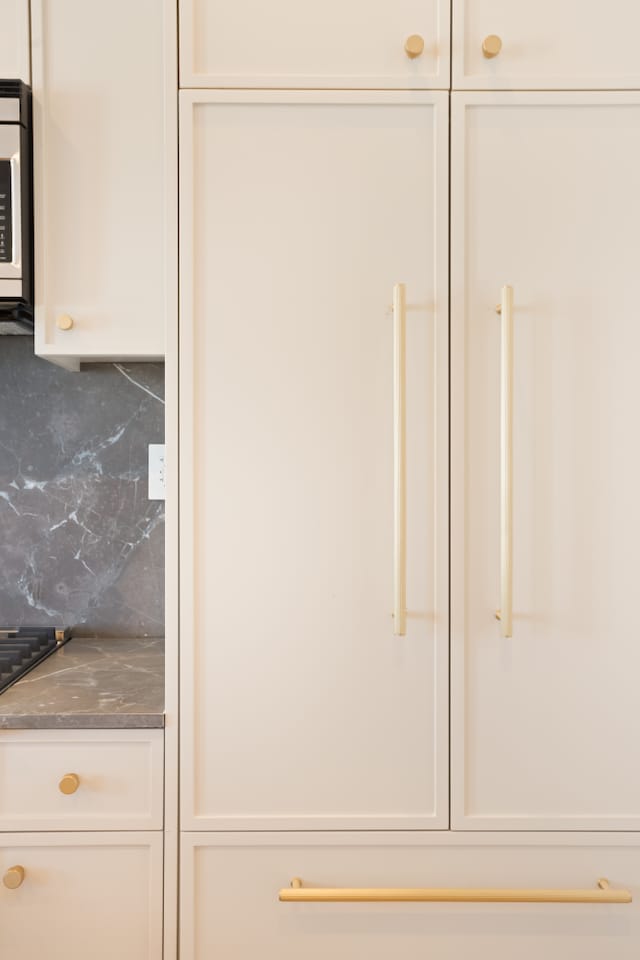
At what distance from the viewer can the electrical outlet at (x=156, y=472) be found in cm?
166

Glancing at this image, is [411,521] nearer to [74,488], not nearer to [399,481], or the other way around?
[399,481]

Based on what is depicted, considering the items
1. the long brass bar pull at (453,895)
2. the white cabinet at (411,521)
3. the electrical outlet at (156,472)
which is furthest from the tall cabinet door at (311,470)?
the electrical outlet at (156,472)

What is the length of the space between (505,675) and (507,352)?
1.84 ft

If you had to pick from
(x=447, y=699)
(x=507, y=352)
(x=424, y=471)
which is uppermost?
(x=507, y=352)

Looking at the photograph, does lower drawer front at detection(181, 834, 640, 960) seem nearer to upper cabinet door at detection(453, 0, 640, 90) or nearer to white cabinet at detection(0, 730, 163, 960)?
white cabinet at detection(0, 730, 163, 960)

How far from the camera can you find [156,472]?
166 centimetres

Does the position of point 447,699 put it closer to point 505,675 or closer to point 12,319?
point 505,675

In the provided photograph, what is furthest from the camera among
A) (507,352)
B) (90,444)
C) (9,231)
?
(90,444)

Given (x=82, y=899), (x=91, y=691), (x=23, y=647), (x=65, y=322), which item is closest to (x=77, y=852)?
(x=82, y=899)

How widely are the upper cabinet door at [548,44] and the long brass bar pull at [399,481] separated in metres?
0.41

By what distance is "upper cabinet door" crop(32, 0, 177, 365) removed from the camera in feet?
4.30

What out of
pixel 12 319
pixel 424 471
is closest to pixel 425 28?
pixel 424 471

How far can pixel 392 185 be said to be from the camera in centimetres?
113

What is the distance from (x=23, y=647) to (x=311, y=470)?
80 cm
